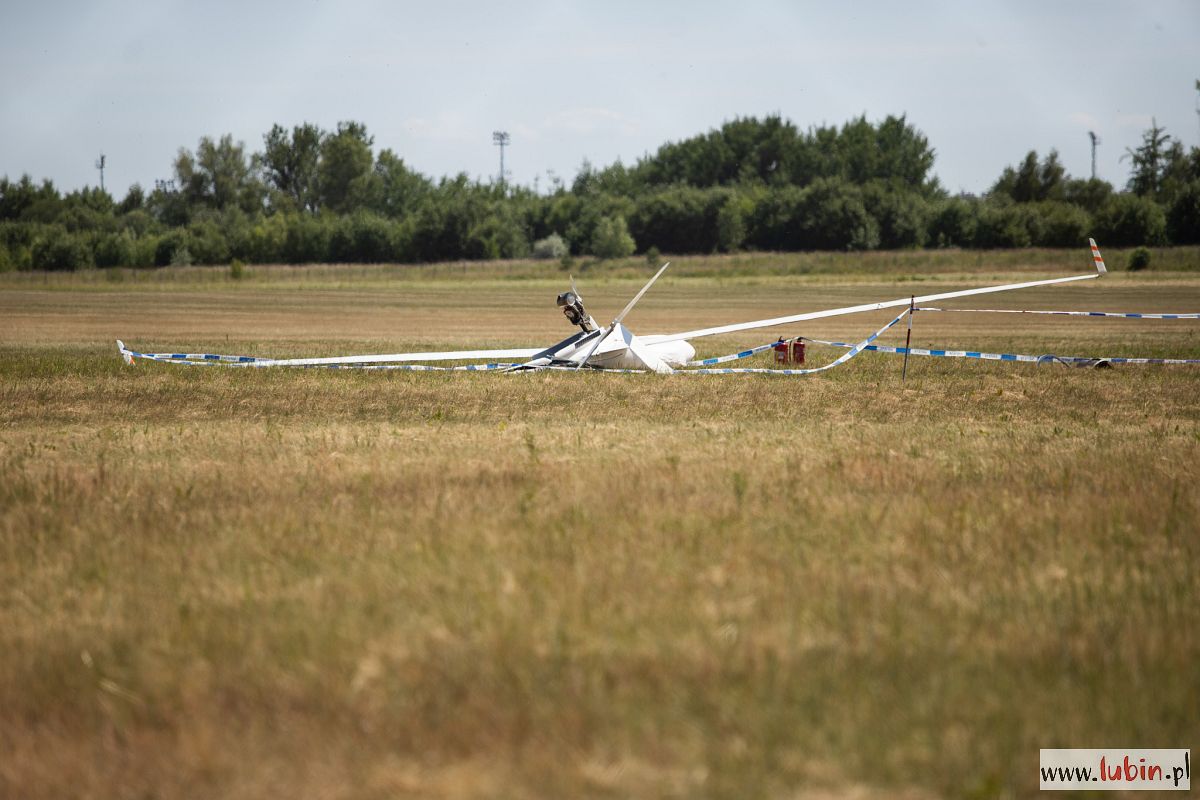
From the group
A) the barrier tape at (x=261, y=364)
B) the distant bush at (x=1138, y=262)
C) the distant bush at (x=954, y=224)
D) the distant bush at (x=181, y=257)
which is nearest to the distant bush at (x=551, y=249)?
the distant bush at (x=181, y=257)

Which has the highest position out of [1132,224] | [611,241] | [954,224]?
[954,224]

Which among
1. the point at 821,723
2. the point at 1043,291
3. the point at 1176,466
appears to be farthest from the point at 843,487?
the point at 1043,291

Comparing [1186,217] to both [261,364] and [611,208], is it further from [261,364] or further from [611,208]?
[261,364]

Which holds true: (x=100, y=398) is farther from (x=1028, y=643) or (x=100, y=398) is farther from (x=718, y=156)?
(x=718, y=156)

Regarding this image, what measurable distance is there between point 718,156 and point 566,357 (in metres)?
140

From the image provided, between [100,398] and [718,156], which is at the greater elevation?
[718,156]

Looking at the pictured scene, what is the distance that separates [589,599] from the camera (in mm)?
6195

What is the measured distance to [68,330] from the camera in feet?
111

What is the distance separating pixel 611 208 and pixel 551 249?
13934 millimetres

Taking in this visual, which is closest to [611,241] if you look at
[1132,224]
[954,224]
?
[954,224]

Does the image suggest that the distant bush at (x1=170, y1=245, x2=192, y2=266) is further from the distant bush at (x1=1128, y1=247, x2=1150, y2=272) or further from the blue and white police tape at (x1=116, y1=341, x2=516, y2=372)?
the blue and white police tape at (x1=116, y1=341, x2=516, y2=372)

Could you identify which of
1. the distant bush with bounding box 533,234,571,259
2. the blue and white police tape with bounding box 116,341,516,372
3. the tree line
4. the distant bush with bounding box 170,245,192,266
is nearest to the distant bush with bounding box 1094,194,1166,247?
the tree line

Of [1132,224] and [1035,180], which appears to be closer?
[1132,224]

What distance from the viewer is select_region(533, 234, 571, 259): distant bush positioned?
119m
